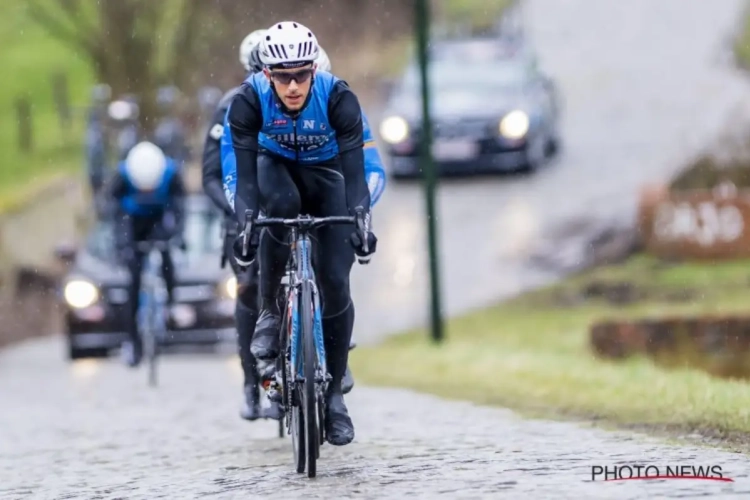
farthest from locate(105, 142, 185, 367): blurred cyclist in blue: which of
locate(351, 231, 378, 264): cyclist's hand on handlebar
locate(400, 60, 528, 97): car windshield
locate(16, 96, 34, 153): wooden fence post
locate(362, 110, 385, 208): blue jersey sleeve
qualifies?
locate(16, 96, 34, 153): wooden fence post

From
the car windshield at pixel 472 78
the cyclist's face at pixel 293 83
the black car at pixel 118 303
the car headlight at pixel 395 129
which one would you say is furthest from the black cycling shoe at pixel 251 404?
the car windshield at pixel 472 78

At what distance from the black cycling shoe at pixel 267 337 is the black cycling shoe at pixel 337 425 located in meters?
0.43

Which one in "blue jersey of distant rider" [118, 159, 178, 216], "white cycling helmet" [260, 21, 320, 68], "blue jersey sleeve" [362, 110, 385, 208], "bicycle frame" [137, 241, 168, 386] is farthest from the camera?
"bicycle frame" [137, 241, 168, 386]

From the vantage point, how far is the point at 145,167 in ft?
55.3

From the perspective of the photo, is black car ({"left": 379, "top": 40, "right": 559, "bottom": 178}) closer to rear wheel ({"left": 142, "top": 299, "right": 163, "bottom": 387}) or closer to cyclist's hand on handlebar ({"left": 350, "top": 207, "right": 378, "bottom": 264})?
rear wheel ({"left": 142, "top": 299, "right": 163, "bottom": 387})

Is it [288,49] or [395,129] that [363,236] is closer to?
[288,49]

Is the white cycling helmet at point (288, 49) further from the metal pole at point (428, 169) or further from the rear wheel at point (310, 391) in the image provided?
the metal pole at point (428, 169)

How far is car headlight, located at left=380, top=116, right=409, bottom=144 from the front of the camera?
1101 inches

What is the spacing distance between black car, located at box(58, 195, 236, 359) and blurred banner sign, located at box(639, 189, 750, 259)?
7.52 m

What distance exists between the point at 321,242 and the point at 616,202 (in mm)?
20344

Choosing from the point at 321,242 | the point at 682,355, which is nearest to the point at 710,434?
the point at 321,242

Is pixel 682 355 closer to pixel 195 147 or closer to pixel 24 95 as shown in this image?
pixel 195 147

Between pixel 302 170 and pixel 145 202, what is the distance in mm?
7762

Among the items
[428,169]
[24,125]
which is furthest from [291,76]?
[24,125]
